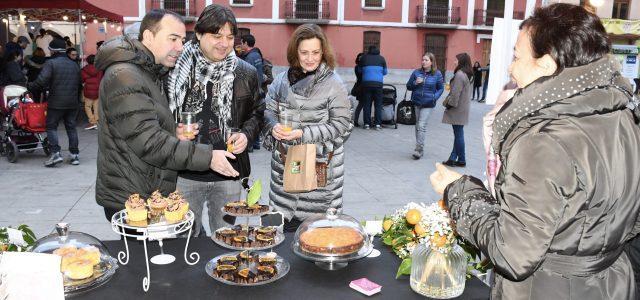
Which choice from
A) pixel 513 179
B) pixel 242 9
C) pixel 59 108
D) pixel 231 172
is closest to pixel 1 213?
pixel 59 108

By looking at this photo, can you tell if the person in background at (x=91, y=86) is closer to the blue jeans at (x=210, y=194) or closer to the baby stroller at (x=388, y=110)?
the baby stroller at (x=388, y=110)

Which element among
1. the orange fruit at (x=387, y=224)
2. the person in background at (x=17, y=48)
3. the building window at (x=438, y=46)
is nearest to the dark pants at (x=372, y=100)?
the person in background at (x=17, y=48)

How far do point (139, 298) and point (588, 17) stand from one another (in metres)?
1.78

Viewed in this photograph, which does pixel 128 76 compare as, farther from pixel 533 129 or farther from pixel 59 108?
pixel 59 108

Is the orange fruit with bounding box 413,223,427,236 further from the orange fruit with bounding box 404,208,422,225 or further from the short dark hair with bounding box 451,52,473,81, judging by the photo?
the short dark hair with bounding box 451,52,473,81

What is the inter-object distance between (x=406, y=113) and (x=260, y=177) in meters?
5.99

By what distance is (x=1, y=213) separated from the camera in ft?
17.4

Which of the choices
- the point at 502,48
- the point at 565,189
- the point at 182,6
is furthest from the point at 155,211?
the point at 182,6

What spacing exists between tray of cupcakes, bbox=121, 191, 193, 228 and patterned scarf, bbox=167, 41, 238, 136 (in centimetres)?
99

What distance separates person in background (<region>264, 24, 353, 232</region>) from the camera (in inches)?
132

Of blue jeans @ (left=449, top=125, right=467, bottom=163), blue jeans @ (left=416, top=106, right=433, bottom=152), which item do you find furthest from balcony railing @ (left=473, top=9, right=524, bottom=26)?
blue jeans @ (left=449, top=125, right=467, bottom=163)

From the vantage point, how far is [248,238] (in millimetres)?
2307

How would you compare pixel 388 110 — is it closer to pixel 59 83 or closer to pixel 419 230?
pixel 59 83

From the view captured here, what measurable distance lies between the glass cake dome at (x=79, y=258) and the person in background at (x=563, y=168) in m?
1.43
